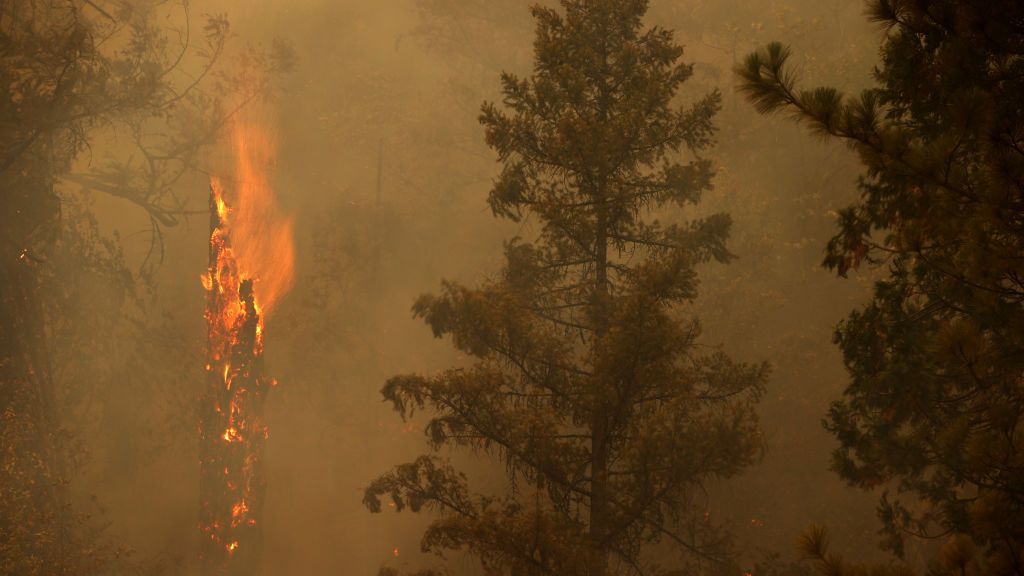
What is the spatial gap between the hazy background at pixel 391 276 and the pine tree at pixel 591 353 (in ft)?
28.3

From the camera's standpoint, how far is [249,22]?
107ft

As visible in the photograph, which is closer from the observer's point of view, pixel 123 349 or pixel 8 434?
pixel 8 434

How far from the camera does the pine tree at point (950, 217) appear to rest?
18.0 feet

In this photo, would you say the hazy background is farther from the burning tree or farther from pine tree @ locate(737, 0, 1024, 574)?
pine tree @ locate(737, 0, 1024, 574)

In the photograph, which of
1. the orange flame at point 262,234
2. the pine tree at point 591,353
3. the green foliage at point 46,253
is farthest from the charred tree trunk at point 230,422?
the orange flame at point 262,234

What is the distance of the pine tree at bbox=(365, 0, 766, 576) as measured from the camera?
29.3ft

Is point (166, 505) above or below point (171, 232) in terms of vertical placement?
below

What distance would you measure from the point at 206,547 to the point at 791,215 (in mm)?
16233

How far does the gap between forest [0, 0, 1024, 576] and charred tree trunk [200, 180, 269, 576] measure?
0.06m

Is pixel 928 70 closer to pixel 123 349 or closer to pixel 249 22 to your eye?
pixel 123 349

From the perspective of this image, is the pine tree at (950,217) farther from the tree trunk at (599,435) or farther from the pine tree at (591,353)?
the tree trunk at (599,435)

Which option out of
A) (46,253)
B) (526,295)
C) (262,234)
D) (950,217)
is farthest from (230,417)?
(950,217)

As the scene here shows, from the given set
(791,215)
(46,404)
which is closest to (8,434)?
(46,404)

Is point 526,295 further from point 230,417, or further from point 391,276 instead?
point 391,276
